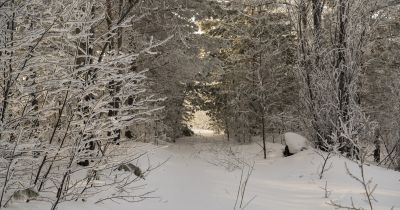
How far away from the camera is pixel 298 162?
11.1 m

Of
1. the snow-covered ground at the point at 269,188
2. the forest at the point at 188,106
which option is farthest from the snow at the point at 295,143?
the snow-covered ground at the point at 269,188

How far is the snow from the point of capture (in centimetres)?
1225

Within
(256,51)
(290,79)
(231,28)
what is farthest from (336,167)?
(231,28)

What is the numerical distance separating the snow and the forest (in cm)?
5

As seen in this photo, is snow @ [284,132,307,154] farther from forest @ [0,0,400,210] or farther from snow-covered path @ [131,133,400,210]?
snow-covered path @ [131,133,400,210]

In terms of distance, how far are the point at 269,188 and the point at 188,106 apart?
41.8ft

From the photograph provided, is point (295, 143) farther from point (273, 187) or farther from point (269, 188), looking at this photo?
point (269, 188)

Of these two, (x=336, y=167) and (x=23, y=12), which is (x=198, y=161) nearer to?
(x=336, y=167)

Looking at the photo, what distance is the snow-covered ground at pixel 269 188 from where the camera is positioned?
20.8ft

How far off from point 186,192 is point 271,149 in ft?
30.0

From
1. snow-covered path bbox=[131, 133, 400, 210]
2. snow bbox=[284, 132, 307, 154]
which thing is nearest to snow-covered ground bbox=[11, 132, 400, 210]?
snow-covered path bbox=[131, 133, 400, 210]

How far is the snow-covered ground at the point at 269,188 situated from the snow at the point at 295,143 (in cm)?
38

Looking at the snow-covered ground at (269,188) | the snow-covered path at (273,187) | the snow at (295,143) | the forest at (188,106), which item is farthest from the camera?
the snow at (295,143)

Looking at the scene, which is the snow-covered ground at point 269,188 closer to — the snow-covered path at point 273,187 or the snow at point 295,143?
the snow-covered path at point 273,187
